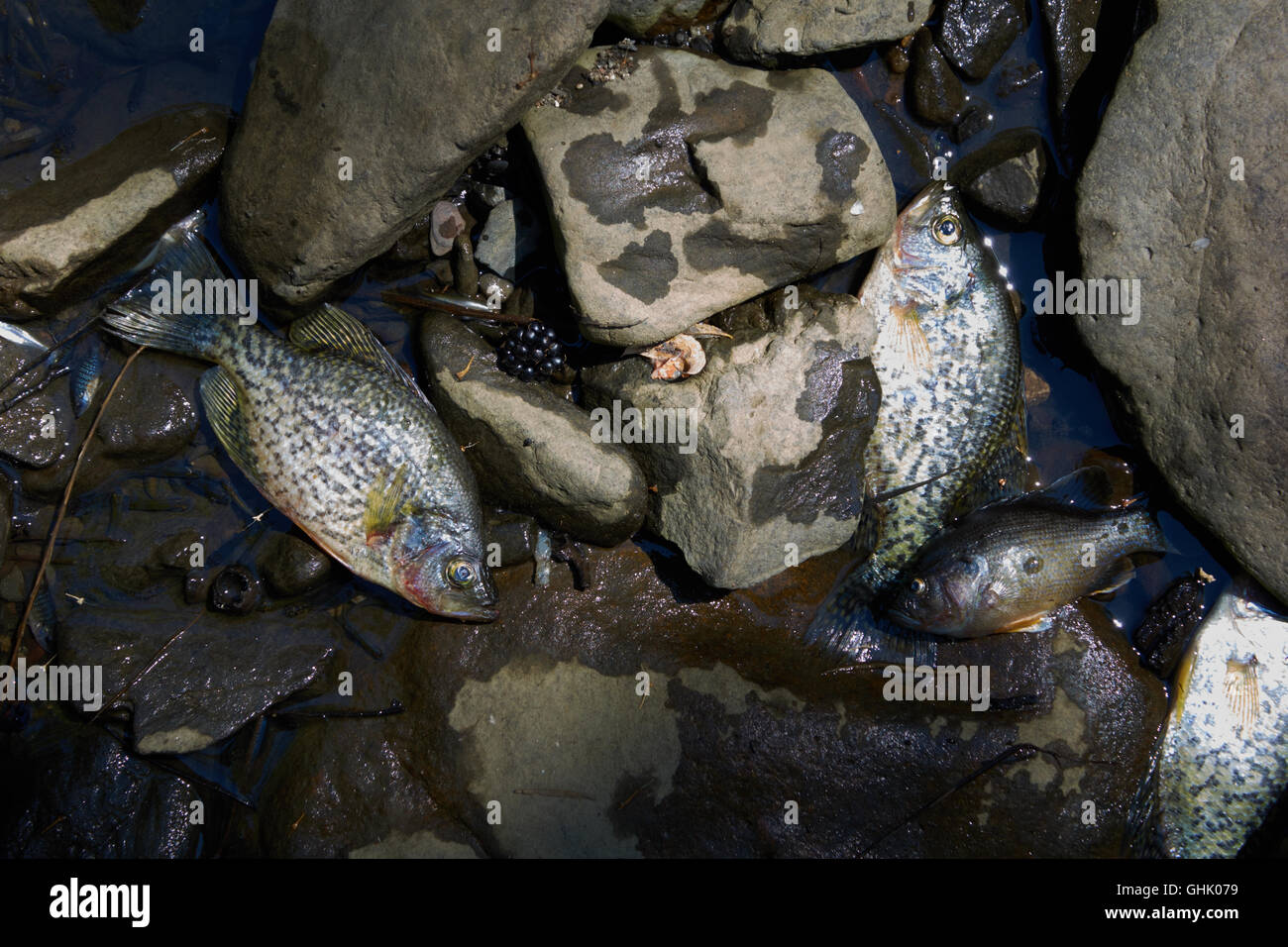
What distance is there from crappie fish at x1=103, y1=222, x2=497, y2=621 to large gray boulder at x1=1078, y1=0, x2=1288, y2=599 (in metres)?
4.28

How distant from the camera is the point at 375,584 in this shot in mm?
5172

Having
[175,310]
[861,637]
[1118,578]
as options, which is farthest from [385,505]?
[1118,578]

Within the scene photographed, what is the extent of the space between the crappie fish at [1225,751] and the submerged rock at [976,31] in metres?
3.98

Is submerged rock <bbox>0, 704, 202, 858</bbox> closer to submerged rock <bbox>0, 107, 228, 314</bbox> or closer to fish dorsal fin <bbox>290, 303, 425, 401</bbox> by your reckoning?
submerged rock <bbox>0, 107, 228, 314</bbox>

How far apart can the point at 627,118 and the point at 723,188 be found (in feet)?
2.31

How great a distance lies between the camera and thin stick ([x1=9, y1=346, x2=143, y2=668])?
4941mm

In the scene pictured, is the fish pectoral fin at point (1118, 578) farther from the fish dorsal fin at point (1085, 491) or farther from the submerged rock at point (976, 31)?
the submerged rock at point (976, 31)

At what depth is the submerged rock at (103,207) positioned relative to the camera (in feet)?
15.1

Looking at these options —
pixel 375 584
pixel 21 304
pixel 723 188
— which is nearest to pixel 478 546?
pixel 375 584

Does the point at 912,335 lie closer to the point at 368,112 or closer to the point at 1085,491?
the point at 1085,491

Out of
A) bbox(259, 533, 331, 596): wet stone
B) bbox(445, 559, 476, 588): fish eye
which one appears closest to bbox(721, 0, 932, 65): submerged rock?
bbox(445, 559, 476, 588): fish eye

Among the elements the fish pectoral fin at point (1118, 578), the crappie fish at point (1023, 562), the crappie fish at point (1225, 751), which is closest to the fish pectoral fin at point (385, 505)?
the crappie fish at point (1023, 562)

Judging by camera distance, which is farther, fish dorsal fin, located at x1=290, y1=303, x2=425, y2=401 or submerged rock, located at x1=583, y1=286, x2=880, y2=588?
fish dorsal fin, located at x1=290, y1=303, x2=425, y2=401
